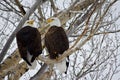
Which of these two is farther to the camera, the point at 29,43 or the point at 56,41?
the point at 29,43

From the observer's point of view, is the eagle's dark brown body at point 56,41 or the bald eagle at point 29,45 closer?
the eagle's dark brown body at point 56,41

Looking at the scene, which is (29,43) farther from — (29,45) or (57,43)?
(57,43)

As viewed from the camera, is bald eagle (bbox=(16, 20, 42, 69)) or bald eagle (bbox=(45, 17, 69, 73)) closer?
bald eagle (bbox=(45, 17, 69, 73))

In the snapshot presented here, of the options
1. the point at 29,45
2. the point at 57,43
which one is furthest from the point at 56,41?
the point at 29,45

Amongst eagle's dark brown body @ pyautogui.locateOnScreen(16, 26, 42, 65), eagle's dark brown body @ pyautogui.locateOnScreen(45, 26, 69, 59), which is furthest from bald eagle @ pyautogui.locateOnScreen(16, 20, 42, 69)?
eagle's dark brown body @ pyautogui.locateOnScreen(45, 26, 69, 59)

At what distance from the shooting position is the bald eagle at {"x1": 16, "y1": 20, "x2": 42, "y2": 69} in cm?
418

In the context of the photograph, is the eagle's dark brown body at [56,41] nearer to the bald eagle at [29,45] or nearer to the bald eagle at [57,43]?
the bald eagle at [57,43]

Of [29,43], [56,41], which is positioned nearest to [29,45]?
[29,43]

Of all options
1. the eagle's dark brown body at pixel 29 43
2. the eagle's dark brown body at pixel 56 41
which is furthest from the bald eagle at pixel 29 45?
the eagle's dark brown body at pixel 56 41

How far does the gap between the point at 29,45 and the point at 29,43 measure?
25 mm

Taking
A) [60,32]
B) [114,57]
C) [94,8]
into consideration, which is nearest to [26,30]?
[60,32]

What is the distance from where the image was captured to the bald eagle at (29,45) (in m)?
4.18

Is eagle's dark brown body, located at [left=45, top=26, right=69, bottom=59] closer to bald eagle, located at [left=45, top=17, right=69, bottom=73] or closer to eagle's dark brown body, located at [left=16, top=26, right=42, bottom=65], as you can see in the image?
bald eagle, located at [left=45, top=17, right=69, bottom=73]

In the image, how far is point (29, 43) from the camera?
168 inches
